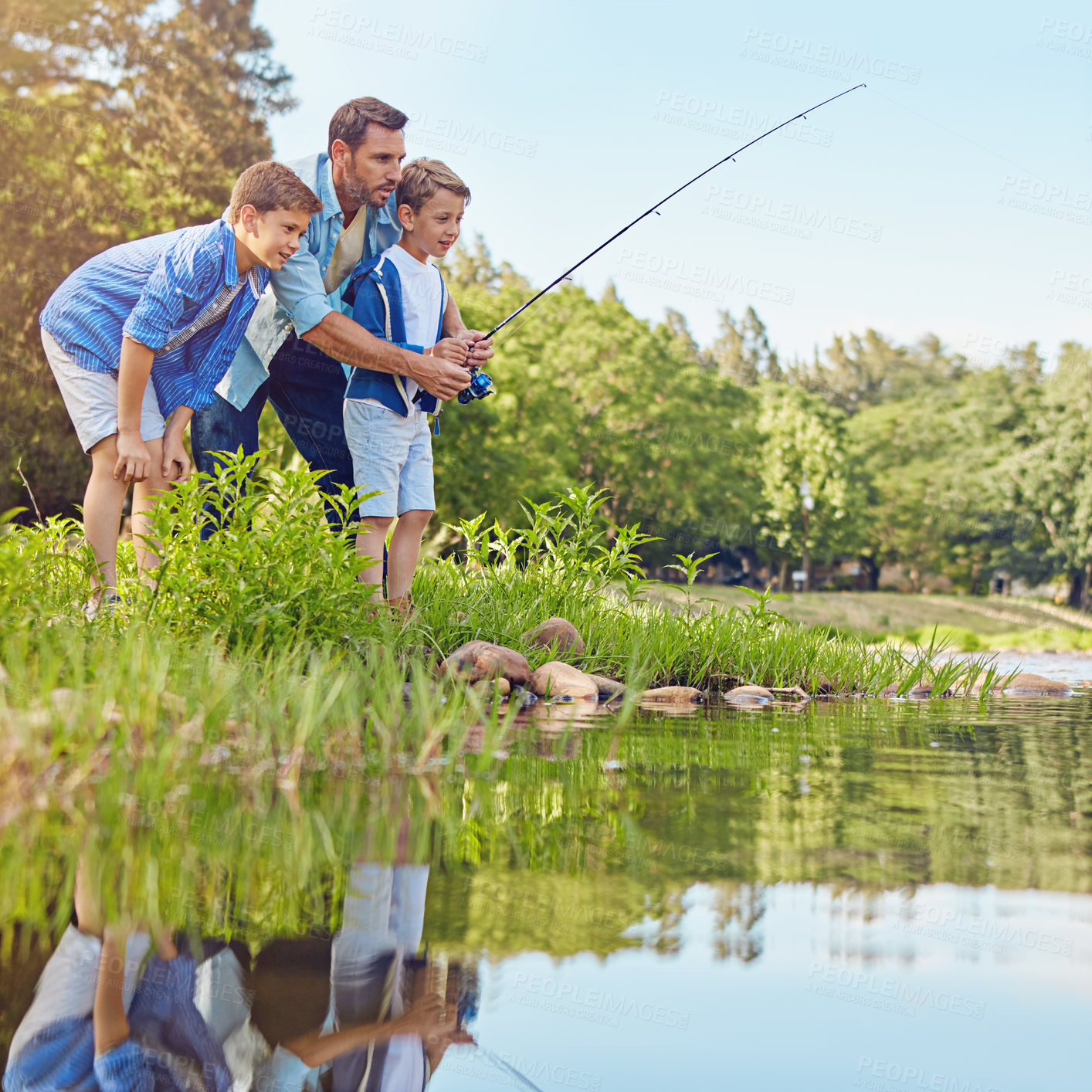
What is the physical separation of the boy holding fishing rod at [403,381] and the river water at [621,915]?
2128mm

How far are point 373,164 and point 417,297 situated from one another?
592mm

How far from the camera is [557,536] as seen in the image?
6098 mm

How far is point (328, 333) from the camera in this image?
14.8ft

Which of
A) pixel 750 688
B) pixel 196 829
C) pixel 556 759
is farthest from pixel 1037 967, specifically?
pixel 750 688

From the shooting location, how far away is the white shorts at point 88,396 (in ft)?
13.8

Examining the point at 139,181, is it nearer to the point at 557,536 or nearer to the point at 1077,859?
the point at 557,536

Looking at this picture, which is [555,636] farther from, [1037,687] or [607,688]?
[1037,687]

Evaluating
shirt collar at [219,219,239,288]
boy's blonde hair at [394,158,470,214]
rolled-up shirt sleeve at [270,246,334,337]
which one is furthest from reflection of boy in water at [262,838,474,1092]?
boy's blonde hair at [394,158,470,214]

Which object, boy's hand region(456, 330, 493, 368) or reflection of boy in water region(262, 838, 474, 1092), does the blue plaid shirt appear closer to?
boy's hand region(456, 330, 493, 368)

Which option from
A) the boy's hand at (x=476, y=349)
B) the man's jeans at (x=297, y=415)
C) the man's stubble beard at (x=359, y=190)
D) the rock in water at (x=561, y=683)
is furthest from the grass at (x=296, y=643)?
the man's stubble beard at (x=359, y=190)

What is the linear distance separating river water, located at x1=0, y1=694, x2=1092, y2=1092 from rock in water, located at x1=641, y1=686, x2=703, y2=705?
6.96ft

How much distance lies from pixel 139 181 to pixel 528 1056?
2163 cm

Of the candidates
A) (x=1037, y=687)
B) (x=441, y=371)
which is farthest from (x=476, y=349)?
(x=1037, y=687)

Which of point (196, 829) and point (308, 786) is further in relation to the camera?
point (308, 786)
